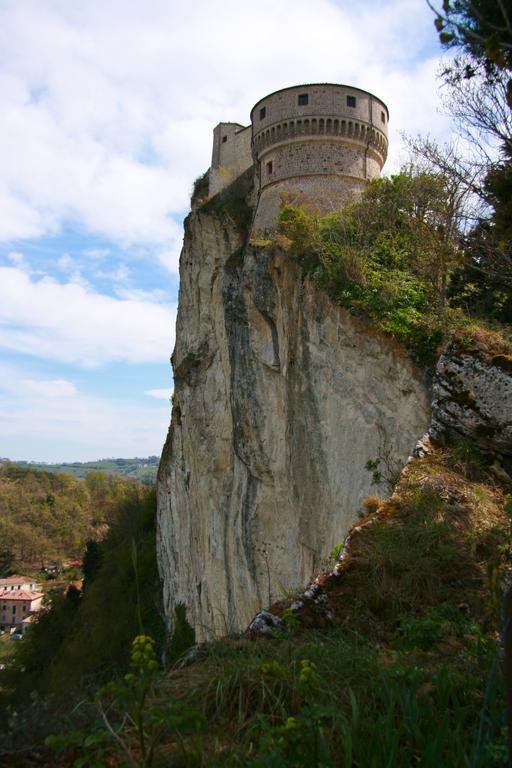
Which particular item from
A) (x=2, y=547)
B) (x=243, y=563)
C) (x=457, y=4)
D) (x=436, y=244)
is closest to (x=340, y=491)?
(x=436, y=244)

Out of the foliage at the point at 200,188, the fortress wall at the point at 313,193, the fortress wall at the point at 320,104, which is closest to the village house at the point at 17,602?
the foliage at the point at 200,188

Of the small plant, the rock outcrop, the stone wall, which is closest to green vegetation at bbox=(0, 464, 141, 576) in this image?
the stone wall

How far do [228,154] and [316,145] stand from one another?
7176 mm

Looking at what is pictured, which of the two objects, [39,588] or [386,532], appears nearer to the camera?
[386,532]

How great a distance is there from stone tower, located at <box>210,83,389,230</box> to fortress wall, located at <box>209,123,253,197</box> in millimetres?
3566

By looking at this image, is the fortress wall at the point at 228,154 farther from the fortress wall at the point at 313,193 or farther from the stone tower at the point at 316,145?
the fortress wall at the point at 313,193

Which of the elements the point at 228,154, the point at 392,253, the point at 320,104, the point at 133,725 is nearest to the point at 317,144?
the point at 320,104

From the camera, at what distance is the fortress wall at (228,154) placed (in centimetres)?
2609

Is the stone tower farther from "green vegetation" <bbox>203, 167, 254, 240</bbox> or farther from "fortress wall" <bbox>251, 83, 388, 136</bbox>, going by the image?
"green vegetation" <bbox>203, 167, 254, 240</bbox>

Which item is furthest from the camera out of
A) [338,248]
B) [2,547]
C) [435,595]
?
[2,547]

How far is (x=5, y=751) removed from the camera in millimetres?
2422

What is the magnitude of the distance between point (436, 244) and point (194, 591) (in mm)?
15946

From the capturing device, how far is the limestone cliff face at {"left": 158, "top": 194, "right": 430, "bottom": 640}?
38.0 ft

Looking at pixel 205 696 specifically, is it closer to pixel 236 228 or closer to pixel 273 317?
pixel 273 317
